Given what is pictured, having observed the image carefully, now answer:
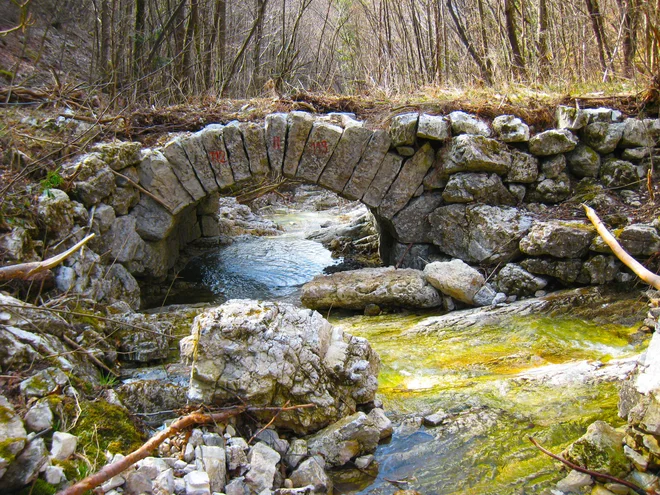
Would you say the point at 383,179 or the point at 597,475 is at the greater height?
the point at 383,179

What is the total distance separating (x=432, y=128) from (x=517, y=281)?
200cm

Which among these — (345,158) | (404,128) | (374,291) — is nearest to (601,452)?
(374,291)

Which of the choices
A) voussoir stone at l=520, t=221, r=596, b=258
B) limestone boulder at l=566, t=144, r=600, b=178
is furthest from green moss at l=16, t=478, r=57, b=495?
limestone boulder at l=566, t=144, r=600, b=178

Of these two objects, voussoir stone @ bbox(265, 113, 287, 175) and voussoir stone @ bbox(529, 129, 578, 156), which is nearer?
voussoir stone @ bbox(529, 129, 578, 156)

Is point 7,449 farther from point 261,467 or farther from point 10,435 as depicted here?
point 261,467

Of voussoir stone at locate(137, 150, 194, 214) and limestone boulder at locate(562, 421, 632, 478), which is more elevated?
voussoir stone at locate(137, 150, 194, 214)

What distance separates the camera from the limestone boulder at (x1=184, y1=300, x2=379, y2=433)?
318cm

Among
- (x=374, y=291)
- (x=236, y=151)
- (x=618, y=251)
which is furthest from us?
(x=236, y=151)

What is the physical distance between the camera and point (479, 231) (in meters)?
6.11

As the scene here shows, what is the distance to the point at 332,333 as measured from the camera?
12.2 feet

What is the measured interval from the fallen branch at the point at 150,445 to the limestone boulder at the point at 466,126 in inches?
165

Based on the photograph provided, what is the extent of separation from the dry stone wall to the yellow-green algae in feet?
3.71

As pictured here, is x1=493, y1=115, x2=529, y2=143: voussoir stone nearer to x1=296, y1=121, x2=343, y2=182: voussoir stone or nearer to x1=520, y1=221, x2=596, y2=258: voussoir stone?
x1=520, y1=221, x2=596, y2=258: voussoir stone

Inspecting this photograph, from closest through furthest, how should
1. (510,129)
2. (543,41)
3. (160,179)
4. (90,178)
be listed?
1. (90,178)
2. (510,129)
3. (160,179)
4. (543,41)
